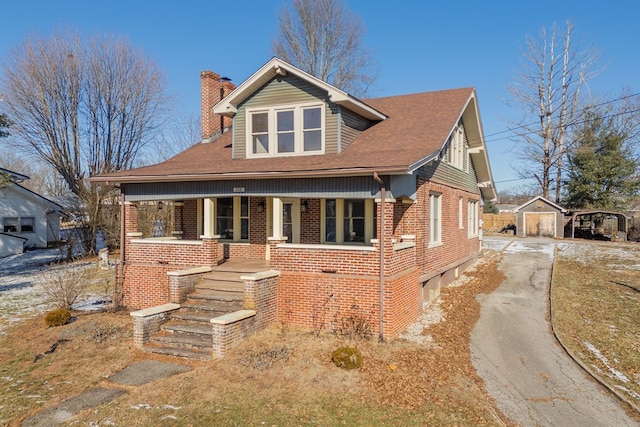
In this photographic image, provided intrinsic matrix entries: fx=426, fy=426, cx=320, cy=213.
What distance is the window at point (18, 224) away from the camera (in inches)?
1093

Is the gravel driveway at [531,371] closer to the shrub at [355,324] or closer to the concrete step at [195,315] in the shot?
the shrub at [355,324]

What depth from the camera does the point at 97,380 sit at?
720cm

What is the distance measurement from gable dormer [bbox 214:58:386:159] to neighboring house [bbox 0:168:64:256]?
20.2 m

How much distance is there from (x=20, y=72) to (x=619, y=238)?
40800 millimetres

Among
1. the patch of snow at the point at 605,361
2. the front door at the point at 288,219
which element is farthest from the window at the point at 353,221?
the patch of snow at the point at 605,361

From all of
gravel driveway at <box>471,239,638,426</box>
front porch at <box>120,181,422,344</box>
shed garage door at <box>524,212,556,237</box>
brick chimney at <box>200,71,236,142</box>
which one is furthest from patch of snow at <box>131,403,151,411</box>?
shed garage door at <box>524,212,556,237</box>

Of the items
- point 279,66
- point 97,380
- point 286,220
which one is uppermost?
point 279,66

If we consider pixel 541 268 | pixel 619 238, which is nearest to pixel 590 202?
pixel 619 238

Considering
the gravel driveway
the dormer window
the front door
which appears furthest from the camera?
the front door

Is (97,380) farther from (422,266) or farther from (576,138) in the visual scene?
(576,138)

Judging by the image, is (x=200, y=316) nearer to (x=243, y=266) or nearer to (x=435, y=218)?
(x=243, y=266)

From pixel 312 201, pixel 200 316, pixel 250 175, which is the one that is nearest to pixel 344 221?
pixel 312 201

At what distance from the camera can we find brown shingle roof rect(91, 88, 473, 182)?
973 cm

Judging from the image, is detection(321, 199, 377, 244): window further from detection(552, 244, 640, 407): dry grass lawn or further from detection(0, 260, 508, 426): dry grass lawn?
detection(552, 244, 640, 407): dry grass lawn
